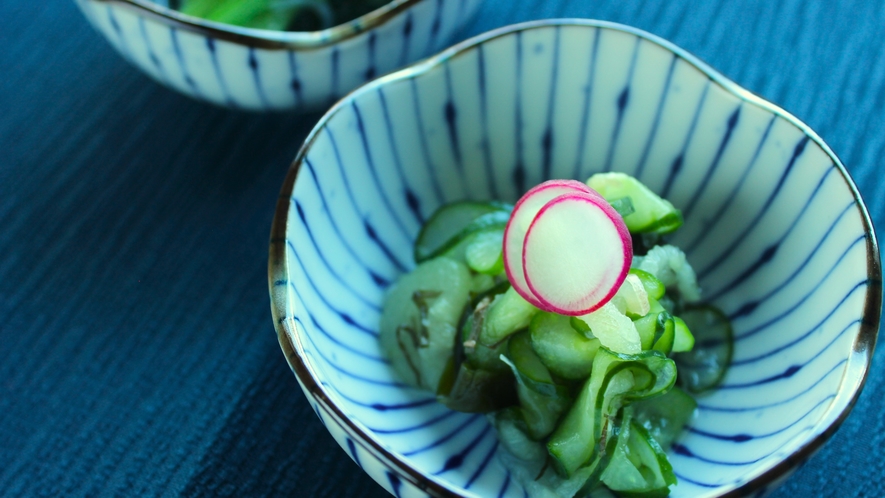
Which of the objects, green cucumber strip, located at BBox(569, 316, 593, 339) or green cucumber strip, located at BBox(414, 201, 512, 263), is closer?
green cucumber strip, located at BBox(569, 316, 593, 339)

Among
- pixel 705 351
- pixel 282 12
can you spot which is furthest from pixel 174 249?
pixel 705 351

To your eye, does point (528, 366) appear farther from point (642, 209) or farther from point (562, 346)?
point (642, 209)

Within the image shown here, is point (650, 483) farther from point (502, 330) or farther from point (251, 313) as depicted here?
point (251, 313)

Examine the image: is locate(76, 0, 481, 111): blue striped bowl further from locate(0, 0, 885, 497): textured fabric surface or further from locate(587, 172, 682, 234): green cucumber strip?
locate(587, 172, 682, 234): green cucumber strip

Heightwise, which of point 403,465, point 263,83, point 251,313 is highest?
point 263,83

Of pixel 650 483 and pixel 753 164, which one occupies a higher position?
pixel 753 164

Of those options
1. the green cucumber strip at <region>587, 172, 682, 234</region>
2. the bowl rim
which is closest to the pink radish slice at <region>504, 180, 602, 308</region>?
the green cucumber strip at <region>587, 172, 682, 234</region>

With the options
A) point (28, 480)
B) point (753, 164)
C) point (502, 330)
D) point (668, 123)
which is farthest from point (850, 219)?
point (28, 480)
